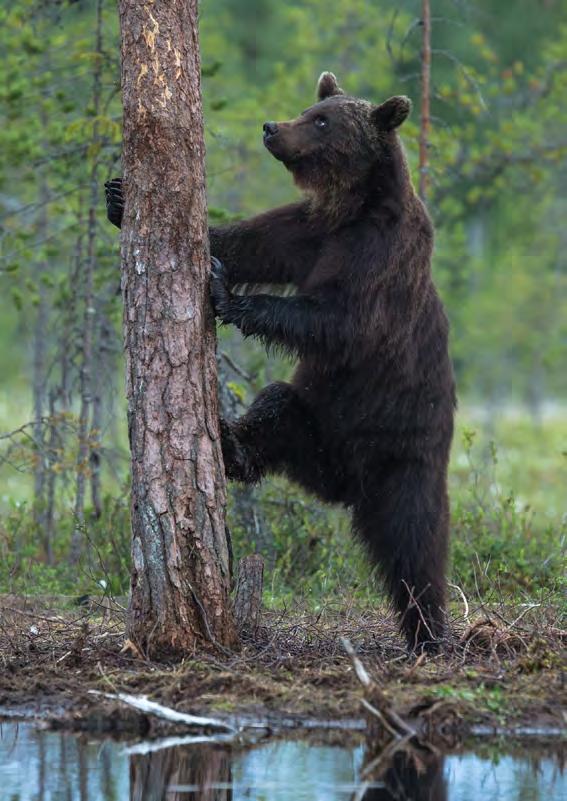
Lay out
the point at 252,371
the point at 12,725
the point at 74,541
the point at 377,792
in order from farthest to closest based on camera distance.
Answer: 1. the point at 252,371
2. the point at 74,541
3. the point at 12,725
4. the point at 377,792

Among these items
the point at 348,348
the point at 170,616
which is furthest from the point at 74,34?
the point at 170,616

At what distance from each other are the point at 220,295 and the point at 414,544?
1.74 metres

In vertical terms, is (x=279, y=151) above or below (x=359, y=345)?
above

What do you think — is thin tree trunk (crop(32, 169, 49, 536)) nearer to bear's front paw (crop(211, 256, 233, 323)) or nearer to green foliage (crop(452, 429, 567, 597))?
bear's front paw (crop(211, 256, 233, 323))

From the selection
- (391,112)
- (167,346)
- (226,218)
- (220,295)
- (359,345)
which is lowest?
(167,346)

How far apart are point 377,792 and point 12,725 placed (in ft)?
5.91

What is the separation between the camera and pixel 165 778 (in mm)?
5398

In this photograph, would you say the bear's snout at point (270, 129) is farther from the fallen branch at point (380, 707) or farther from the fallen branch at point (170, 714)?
the fallen branch at point (170, 714)

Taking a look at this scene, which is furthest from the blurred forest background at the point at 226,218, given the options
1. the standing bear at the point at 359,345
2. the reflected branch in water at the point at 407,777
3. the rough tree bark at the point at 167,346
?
the reflected branch in water at the point at 407,777

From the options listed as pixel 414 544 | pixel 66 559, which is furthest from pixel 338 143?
pixel 66 559

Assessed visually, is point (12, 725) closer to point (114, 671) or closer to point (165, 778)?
point (114, 671)

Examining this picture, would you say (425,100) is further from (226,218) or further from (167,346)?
(167,346)

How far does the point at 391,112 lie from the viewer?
25.1 feet

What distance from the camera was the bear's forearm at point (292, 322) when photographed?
6.94 meters
